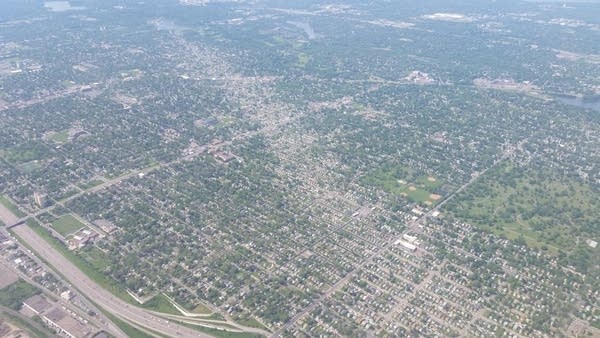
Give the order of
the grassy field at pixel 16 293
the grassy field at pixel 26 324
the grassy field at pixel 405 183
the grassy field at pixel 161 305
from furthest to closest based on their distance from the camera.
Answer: the grassy field at pixel 405 183
the grassy field at pixel 16 293
the grassy field at pixel 161 305
the grassy field at pixel 26 324

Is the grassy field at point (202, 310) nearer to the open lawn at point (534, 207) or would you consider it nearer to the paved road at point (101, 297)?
the paved road at point (101, 297)

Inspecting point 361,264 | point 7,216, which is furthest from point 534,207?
point 7,216

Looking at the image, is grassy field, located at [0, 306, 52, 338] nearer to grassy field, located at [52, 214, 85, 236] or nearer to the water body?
grassy field, located at [52, 214, 85, 236]

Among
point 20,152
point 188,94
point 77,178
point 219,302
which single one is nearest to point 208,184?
point 77,178

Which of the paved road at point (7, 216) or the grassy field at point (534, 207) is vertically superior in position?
the grassy field at point (534, 207)

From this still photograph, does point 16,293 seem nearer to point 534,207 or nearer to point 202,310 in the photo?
point 202,310

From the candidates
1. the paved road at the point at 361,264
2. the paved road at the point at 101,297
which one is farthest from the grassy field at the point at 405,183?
the paved road at the point at 101,297

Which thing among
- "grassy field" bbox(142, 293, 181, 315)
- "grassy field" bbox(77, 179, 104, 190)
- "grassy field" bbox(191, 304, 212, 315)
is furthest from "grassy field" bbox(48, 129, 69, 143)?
"grassy field" bbox(191, 304, 212, 315)
